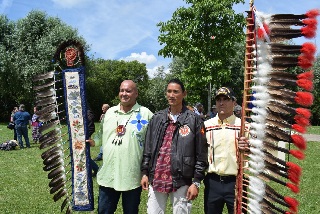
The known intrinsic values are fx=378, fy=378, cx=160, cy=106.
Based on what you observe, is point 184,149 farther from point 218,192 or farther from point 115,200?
point 115,200

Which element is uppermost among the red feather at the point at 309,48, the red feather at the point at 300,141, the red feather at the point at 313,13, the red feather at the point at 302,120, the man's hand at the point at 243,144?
the red feather at the point at 313,13

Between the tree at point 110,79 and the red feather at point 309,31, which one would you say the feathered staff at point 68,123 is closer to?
the red feather at point 309,31

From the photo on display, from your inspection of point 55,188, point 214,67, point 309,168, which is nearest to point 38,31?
point 214,67

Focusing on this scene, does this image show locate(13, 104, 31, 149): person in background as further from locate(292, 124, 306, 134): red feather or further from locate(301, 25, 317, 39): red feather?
locate(301, 25, 317, 39): red feather

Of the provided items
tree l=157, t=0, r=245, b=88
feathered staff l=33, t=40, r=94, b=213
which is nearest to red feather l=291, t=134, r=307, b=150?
feathered staff l=33, t=40, r=94, b=213

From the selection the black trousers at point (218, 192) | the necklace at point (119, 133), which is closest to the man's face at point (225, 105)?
the black trousers at point (218, 192)

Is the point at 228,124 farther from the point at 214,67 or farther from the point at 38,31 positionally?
the point at 38,31

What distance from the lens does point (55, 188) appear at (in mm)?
4672

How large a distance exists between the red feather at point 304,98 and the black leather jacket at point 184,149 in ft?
3.42

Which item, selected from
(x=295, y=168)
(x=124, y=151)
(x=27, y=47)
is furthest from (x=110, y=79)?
(x=295, y=168)

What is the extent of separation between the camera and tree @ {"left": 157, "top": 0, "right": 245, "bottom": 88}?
19922 mm

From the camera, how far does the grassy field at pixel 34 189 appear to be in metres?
6.44

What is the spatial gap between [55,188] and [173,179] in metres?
1.74

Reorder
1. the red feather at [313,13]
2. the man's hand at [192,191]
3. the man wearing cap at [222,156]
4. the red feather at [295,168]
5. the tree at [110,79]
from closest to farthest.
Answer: the red feather at [313,13] → the red feather at [295,168] → the man's hand at [192,191] → the man wearing cap at [222,156] → the tree at [110,79]
